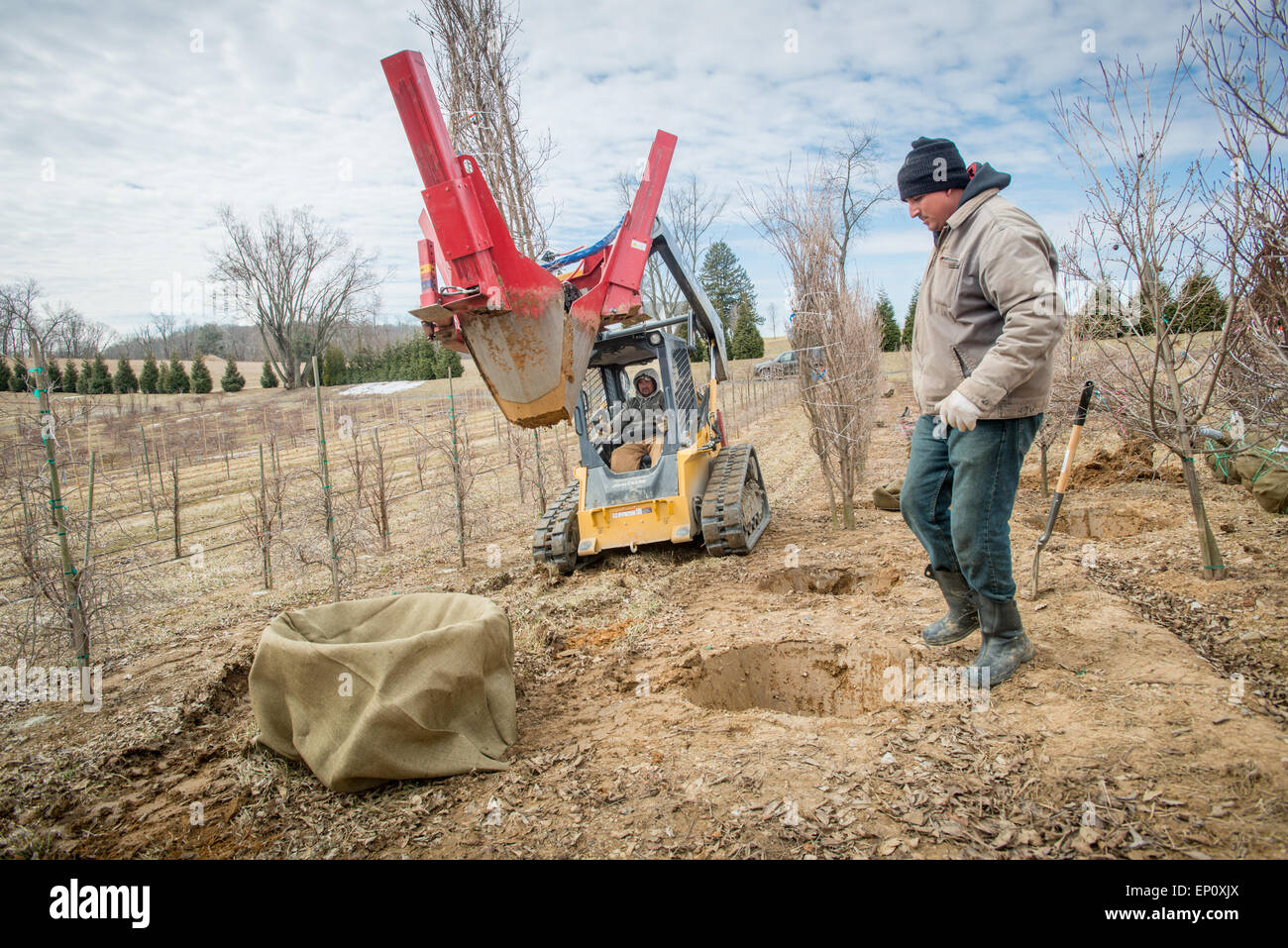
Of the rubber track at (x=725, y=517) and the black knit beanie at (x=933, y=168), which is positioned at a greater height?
the black knit beanie at (x=933, y=168)

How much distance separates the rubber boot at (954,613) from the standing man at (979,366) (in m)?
0.21

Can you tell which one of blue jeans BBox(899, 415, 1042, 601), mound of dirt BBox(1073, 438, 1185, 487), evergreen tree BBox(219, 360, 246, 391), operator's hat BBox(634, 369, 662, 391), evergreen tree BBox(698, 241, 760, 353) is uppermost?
evergreen tree BBox(698, 241, 760, 353)

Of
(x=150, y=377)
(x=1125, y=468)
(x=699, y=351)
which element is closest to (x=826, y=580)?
(x=699, y=351)

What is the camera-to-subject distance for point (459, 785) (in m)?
2.94

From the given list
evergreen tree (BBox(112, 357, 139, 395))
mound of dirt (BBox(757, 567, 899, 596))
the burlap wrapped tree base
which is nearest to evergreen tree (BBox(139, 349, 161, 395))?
evergreen tree (BBox(112, 357, 139, 395))

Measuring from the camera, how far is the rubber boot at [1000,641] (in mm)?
3260

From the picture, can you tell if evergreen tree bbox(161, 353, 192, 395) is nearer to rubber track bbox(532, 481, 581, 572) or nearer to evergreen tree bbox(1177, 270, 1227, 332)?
rubber track bbox(532, 481, 581, 572)

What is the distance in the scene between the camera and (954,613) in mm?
3758

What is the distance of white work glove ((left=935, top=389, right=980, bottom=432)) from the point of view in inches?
113

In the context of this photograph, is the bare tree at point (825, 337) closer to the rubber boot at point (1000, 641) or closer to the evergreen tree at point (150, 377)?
the rubber boot at point (1000, 641)

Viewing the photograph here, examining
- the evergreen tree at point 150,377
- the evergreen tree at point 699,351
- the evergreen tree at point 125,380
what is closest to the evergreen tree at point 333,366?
the evergreen tree at point 150,377

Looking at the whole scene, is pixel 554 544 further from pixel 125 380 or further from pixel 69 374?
pixel 125 380

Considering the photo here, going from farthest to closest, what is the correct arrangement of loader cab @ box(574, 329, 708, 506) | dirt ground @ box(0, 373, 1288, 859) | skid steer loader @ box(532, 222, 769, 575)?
loader cab @ box(574, 329, 708, 506), skid steer loader @ box(532, 222, 769, 575), dirt ground @ box(0, 373, 1288, 859)
